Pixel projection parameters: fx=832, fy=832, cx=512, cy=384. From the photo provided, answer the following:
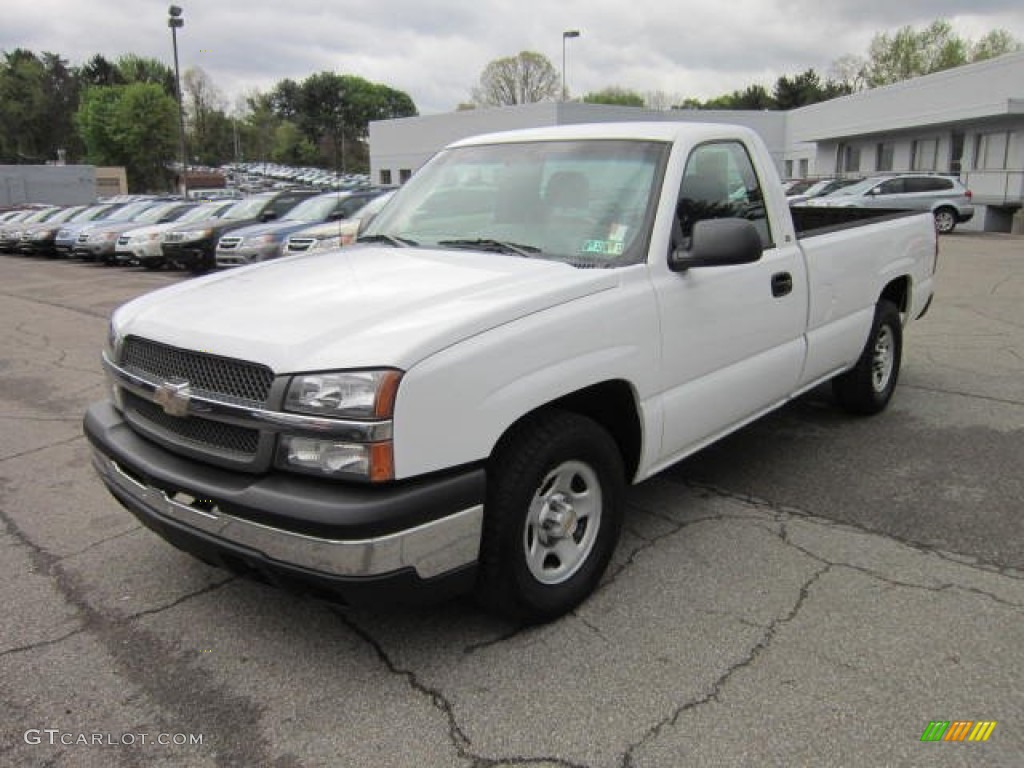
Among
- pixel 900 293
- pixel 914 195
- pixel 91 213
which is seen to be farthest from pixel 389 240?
pixel 91 213

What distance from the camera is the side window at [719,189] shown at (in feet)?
12.4

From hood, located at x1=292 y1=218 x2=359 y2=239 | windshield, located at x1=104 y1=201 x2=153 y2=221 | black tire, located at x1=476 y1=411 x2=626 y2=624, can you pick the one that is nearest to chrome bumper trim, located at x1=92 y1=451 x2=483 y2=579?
black tire, located at x1=476 y1=411 x2=626 y2=624

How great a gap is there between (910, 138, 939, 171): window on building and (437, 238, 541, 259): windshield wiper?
34049 millimetres

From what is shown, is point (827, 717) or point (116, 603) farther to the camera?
point (116, 603)

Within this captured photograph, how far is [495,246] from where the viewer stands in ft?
12.1

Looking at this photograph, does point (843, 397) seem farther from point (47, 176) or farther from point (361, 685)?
point (47, 176)

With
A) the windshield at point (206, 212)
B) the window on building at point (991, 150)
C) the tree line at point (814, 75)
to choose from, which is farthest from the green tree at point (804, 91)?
the windshield at point (206, 212)

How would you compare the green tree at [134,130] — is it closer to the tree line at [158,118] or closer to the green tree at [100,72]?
the tree line at [158,118]

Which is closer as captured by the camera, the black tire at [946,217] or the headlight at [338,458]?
the headlight at [338,458]

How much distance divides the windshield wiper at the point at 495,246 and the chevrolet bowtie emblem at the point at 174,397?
4.65ft

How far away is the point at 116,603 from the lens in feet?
11.3

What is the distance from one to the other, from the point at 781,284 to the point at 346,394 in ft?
8.63

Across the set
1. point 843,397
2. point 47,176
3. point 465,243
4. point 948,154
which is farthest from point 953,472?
point 47,176

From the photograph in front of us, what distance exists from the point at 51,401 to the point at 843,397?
6.28 metres
